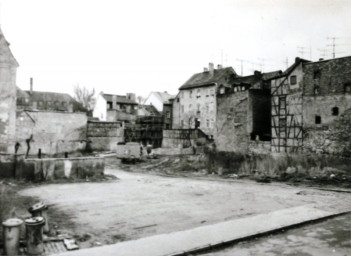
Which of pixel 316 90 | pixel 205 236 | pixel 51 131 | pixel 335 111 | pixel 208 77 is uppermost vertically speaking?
pixel 208 77

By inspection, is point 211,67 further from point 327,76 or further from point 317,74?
point 327,76

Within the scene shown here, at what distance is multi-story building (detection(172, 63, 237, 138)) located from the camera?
5156 cm

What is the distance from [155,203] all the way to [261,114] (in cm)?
2812

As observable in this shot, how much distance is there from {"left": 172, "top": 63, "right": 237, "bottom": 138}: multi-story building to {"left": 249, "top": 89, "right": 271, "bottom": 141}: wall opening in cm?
1163

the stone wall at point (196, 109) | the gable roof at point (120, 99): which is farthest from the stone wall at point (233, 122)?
the gable roof at point (120, 99)

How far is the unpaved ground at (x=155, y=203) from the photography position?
29.4 ft

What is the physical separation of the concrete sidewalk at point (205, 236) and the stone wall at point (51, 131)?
94.5 ft

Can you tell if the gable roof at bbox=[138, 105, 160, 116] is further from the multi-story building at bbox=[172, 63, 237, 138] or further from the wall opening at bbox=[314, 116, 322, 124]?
the wall opening at bbox=[314, 116, 322, 124]

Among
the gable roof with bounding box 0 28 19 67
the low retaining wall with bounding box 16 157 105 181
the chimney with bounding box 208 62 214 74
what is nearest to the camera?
the low retaining wall with bounding box 16 157 105 181

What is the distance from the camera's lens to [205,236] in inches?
322

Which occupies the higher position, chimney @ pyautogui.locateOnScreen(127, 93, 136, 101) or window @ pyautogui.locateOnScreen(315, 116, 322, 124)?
chimney @ pyautogui.locateOnScreen(127, 93, 136, 101)

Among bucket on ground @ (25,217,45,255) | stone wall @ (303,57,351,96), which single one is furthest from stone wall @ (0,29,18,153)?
stone wall @ (303,57,351,96)

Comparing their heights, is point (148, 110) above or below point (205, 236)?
above

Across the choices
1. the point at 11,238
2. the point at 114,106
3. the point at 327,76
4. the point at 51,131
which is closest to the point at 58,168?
the point at 11,238
